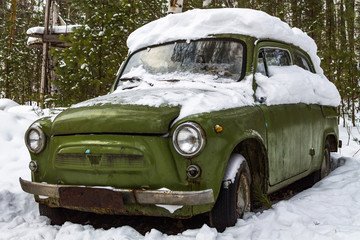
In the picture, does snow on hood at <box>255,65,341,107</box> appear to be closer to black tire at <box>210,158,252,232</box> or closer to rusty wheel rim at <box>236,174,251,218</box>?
rusty wheel rim at <box>236,174,251,218</box>

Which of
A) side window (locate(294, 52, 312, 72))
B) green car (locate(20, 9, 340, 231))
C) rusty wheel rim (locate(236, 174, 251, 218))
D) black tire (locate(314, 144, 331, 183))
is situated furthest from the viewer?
black tire (locate(314, 144, 331, 183))

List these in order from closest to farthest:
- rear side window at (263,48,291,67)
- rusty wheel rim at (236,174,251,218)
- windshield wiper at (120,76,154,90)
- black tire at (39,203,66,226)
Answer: rusty wheel rim at (236,174,251,218), black tire at (39,203,66,226), windshield wiper at (120,76,154,90), rear side window at (263,48,291,67)

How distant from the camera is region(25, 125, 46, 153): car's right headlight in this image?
3543 millimetres

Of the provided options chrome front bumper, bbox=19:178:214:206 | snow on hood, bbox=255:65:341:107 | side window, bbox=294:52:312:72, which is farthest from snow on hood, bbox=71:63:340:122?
chrome front bumper, bbox=19:178:214:206

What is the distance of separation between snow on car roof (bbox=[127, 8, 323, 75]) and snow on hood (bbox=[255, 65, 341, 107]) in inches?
17.8

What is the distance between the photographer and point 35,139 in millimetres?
3586

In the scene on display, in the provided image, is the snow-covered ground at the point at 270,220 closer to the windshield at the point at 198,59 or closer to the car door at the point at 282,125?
the car door at the point at 282,125

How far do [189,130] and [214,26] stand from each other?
1963mm

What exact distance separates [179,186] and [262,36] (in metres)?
2.28

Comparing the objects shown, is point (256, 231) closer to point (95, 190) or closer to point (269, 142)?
point (269, 142)

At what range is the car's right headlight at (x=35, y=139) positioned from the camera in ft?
11.6

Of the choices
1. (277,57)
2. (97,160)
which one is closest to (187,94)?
(97,160)

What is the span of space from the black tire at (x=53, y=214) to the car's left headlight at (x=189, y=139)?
1539 millimetres

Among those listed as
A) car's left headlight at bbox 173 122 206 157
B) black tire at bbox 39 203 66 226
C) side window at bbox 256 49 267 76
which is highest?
side window at bbox 256 49 267 76
